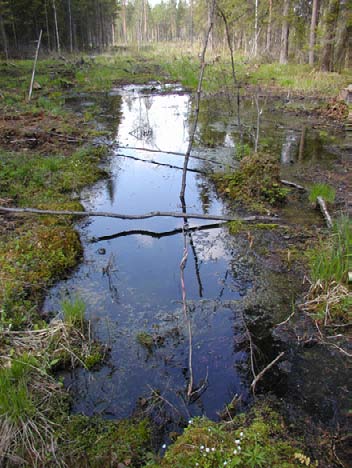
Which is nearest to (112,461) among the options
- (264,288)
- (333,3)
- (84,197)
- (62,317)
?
(62,317)

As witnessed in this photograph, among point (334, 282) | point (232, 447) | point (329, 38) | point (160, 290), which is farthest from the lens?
point (329, 38)

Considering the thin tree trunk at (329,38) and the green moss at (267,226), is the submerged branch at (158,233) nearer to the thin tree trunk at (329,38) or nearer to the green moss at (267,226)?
the green moss at (267,226)

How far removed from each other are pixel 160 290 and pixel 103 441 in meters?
2.02

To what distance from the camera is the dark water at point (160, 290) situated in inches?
124

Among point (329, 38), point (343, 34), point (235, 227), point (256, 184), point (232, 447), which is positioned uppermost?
point (343, 34)

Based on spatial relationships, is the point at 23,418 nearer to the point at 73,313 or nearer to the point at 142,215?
the point at 73,313

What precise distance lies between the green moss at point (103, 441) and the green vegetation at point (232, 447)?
226 mm

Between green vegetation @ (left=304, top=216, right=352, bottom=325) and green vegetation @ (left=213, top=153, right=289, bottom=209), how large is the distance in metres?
2.36

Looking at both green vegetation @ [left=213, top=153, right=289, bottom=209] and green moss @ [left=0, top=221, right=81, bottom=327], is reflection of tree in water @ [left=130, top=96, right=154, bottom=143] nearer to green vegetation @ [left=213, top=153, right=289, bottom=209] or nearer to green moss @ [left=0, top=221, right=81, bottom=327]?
green vegetation @ [left=213, top=153, right=289, bottom=209]

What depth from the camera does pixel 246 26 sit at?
1384 inches

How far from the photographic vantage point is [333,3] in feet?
61.7

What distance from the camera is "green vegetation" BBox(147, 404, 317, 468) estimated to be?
2268mm

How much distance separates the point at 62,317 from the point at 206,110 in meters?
12.5

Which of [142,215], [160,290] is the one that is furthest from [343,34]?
[160,290]
